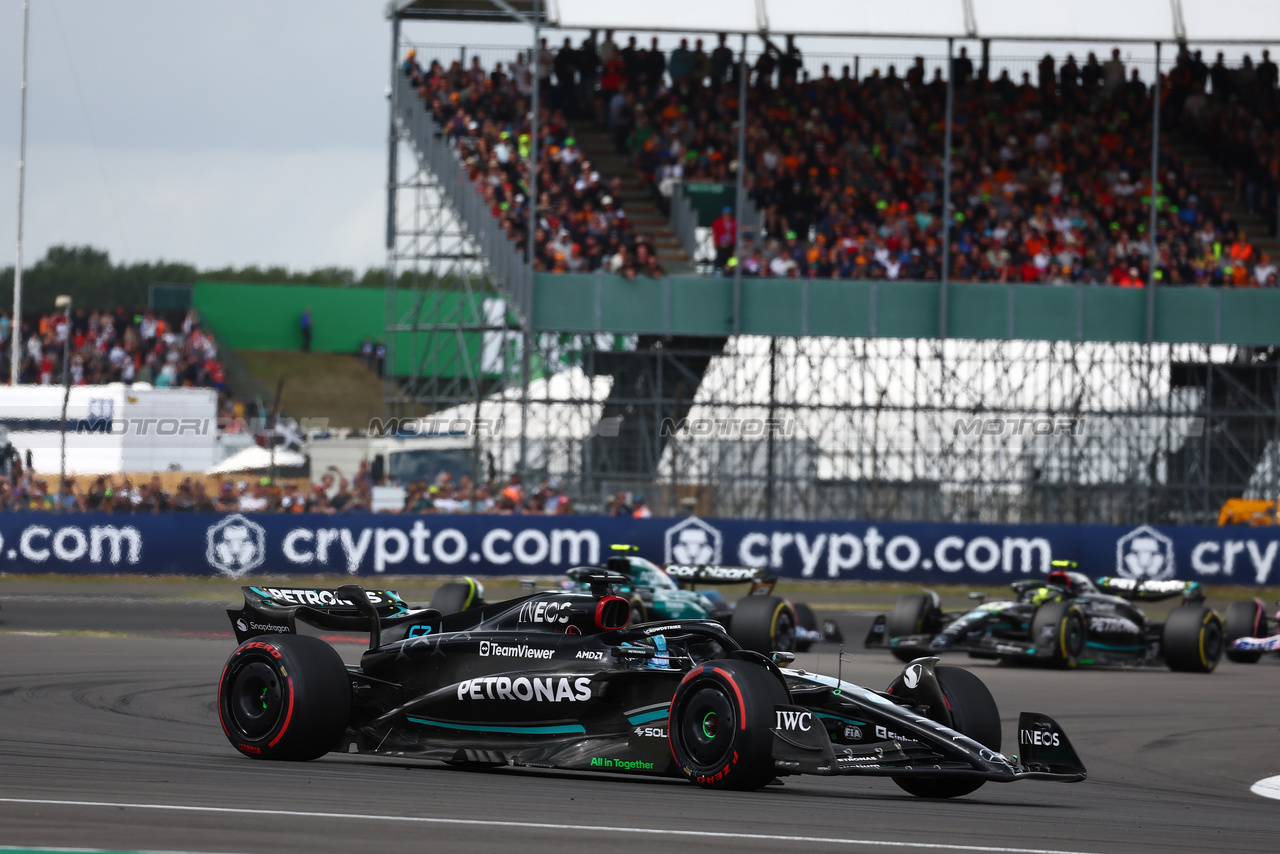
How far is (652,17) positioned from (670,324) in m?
5.48

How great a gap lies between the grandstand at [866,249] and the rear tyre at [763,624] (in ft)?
39.0

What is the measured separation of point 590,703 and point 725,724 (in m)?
0.97

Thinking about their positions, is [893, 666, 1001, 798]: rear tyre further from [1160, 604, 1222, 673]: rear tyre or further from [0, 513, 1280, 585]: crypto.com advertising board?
[0, 513, 1280, 585]: crypto.com advertising board

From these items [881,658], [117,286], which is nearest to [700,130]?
[881,658]

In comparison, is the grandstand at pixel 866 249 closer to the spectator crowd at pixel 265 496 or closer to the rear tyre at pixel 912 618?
the spectator crowd at pixel 265 496

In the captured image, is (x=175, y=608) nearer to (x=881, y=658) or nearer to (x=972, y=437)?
(x=881, y=658)

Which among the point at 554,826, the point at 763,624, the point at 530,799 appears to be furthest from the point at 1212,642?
the point at 554,826

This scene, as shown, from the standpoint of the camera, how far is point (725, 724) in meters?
8.05

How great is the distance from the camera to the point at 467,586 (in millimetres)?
15805

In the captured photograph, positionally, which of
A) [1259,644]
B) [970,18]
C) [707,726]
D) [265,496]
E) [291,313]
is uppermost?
[970,18]

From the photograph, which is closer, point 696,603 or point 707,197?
point 696,603

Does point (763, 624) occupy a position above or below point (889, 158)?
below

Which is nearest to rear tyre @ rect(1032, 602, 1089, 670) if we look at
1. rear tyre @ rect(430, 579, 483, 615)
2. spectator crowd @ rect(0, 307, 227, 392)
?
rear tyre @ rect(430, 579, 483, 615)

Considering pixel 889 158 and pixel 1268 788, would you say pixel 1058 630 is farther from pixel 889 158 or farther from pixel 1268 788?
pixel 889 158
